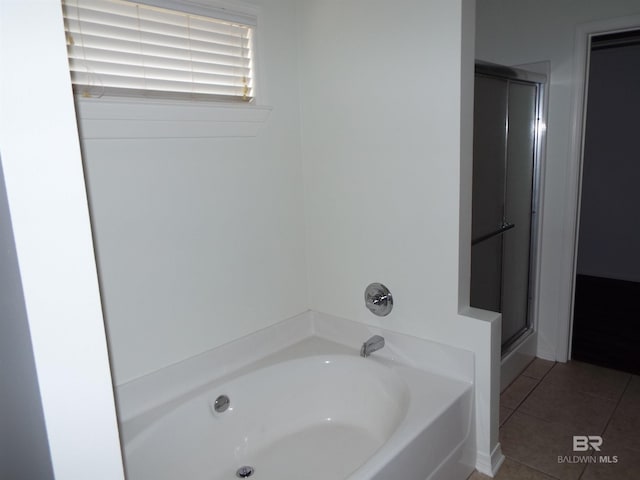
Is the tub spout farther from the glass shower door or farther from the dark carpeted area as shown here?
the dark carpeted area

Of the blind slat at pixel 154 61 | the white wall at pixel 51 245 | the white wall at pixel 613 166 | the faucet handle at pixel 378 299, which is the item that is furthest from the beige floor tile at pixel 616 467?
the white wall at pixel 613 166

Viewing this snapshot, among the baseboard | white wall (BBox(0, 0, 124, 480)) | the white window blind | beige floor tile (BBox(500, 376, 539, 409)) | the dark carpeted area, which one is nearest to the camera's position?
white wall (BBox(0, 0, 124, 480))

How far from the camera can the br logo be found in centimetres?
223

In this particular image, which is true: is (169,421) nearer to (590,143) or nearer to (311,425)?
(311,425)

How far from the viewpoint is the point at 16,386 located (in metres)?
0.53

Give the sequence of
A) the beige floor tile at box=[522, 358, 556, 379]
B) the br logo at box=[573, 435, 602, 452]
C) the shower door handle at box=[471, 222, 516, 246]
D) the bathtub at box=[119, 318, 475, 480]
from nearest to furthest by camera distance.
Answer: the bathtub at box=[119, 318, 475, 480]
the br logo at box=[573, 435, 602, 452]
the shower door handle at box=[471, 222, 516, 246]
the beige floor tile at box=[522, 358, 556, 379]

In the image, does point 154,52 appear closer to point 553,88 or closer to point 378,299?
point 378,299

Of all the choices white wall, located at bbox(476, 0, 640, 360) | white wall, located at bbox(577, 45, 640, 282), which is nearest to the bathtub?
white wall, located at bbox(476, 0, 640, 360)

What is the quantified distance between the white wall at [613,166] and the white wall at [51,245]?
4.92 metres

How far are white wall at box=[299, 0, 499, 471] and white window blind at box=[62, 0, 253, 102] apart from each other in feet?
1.40

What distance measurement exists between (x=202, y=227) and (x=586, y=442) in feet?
6.79

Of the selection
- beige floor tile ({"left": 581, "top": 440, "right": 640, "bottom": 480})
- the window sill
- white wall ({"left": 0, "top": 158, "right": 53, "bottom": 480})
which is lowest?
beige floor tile ({"left": 581, "top": 440, "right": 640, "bottom": 480})

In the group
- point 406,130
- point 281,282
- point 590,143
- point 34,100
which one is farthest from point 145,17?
point 590,143

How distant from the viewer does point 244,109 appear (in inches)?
84.5
